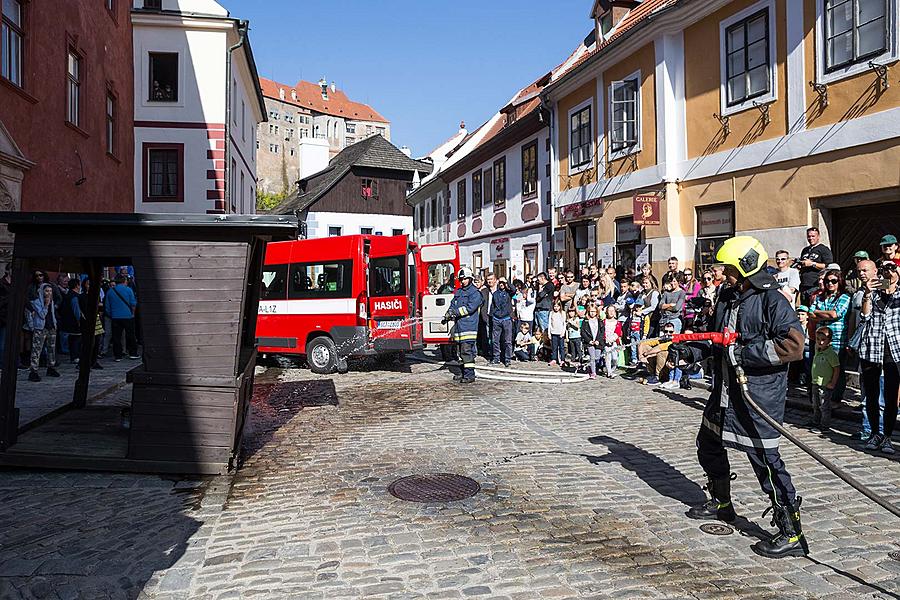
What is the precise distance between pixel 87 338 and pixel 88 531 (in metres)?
4.63

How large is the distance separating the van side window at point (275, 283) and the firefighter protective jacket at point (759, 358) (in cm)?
1121

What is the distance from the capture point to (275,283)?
1509 cm

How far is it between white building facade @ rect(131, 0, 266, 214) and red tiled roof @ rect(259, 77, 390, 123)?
88.4m

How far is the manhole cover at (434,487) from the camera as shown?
234 inches

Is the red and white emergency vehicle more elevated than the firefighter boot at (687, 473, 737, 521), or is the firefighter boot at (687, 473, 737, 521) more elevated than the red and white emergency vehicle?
the red and white emergency vehicle

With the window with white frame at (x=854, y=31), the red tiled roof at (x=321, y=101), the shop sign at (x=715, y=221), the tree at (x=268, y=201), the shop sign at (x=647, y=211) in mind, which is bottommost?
the shop sign at (x=715, y=221)

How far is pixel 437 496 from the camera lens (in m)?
5.96

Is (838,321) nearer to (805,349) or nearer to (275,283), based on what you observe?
(805,349)

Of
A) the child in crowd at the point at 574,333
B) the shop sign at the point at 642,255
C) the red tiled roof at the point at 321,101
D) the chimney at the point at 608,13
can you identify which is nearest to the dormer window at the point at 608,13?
the chimney at the point at 608,13

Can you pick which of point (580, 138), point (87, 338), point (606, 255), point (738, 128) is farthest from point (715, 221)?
point (87, 338)

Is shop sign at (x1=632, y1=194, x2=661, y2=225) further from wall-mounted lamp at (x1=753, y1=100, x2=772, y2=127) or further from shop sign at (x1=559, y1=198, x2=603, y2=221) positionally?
wall-mounted lamp at (x1=753, y1=100, x2=772, y2=127)

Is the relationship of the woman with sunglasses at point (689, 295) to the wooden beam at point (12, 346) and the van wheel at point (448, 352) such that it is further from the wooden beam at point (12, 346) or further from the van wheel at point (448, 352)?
the wooden beam at point (12, 346)

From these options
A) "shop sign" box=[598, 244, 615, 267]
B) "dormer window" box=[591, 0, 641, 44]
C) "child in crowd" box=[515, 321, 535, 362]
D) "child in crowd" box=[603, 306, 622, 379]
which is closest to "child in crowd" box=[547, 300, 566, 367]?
"child in crowd" box=[515, 321, 535, 362]

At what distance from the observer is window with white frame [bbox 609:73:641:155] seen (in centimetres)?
1777
